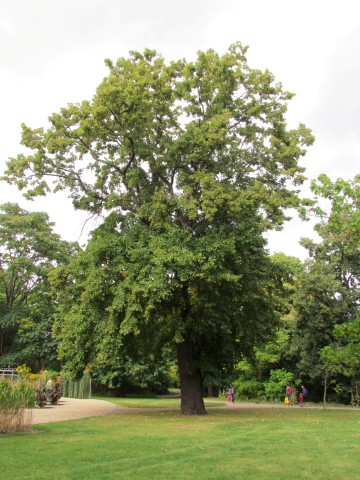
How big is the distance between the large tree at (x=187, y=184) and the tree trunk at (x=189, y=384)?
0.04 m

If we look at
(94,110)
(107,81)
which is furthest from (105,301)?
(107,81)

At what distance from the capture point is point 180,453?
346 inches

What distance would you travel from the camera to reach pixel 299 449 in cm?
955

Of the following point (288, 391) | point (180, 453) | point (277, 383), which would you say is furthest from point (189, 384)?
point (277, 383)

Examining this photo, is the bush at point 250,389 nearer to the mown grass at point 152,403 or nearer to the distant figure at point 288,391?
the mown grass at point 152,403

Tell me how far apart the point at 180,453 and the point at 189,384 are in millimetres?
10488

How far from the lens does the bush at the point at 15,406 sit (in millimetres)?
11359

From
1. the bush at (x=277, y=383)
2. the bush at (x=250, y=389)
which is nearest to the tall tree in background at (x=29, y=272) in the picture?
the bush at (x=250, y=389)

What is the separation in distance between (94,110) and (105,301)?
23.6ft

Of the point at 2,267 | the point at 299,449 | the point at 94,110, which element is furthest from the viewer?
the point at 2,267

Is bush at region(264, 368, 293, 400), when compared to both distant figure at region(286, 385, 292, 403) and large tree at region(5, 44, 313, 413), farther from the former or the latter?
large tree at region(5, 44, 313, 413)

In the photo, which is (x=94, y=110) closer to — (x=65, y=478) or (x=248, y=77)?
(x=248, y=77)

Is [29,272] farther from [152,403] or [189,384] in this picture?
[189,384]

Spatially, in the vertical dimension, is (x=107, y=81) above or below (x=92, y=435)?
above
